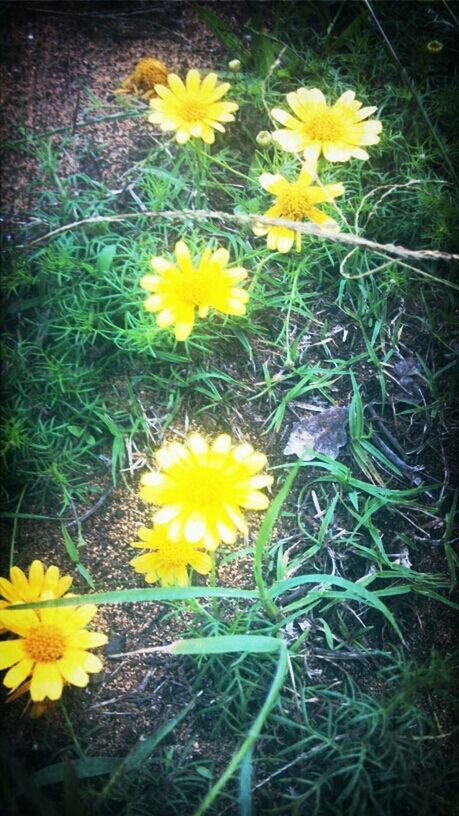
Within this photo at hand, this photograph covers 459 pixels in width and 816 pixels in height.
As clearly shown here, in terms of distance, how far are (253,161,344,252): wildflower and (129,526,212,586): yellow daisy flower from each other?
24.0 inches

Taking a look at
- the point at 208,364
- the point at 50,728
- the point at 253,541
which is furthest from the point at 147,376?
the point at 50,728

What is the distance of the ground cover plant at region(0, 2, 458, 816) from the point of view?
1083mm

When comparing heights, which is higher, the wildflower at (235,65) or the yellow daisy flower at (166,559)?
the wildflower at (235,65)

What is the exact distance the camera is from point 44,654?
109 cm

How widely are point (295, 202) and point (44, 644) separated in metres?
0.94

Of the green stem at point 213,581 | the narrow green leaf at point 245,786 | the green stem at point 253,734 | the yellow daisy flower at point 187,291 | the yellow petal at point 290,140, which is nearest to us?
the green stem at point 253,734

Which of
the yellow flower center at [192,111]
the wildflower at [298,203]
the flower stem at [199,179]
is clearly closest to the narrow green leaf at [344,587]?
the wildflower at [298,203]

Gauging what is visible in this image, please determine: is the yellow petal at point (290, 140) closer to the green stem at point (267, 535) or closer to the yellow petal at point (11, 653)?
the green stem at point (267, 535)

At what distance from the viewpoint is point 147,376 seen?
1320 millimetres

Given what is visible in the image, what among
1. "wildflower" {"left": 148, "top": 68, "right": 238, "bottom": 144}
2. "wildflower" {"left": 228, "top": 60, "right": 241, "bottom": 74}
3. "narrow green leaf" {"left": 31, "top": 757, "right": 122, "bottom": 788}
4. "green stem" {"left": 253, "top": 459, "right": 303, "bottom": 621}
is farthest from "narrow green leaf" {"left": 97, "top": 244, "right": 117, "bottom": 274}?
"narrow green leaf" {"left": 31, "top": 757, "right": 122, "bottom": 788}

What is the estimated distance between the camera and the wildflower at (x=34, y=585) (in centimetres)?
113

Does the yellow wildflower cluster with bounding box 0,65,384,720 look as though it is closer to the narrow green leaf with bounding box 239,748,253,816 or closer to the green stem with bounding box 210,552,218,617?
the green stem with bounding box 210,552,218,617

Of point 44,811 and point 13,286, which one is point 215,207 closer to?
point 13,286

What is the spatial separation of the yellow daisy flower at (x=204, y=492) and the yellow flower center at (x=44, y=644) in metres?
0.26
